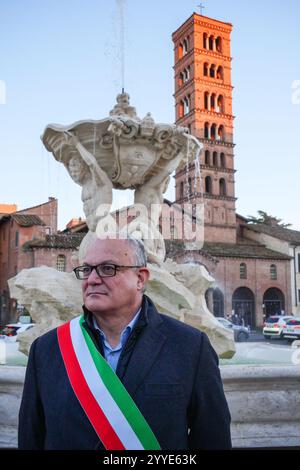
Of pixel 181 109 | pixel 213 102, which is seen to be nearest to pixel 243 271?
pixel 213 102

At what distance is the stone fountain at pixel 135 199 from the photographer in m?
6.20

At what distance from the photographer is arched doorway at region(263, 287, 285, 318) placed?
4884 centimetres

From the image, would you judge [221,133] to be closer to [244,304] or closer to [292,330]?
[244,304]

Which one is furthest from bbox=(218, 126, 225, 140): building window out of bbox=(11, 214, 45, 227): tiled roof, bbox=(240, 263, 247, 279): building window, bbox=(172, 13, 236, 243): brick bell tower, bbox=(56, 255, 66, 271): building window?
bbox=(56, 255, 66, 271): building window

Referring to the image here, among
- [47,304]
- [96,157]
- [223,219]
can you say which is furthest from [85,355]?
[223,219]

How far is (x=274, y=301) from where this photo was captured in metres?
49.4

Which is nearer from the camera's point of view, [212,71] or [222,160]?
[222,160]

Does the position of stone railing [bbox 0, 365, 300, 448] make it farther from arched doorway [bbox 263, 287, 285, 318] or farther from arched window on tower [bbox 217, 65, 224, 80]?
arched window on tower [bbox 217, 65, 224, 80]

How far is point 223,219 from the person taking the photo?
55.3 m

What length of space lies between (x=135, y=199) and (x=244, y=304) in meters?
42.3

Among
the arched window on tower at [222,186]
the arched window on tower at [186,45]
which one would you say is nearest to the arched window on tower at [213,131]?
the arched window on tower at [222,186]

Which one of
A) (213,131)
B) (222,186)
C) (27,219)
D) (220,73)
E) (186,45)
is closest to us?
(27,219)

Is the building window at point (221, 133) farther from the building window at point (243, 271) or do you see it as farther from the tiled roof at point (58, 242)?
the tiled roof at point (58, 242)

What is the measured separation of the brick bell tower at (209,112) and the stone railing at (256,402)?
48.8 metres
